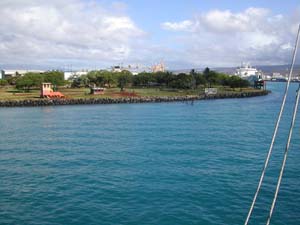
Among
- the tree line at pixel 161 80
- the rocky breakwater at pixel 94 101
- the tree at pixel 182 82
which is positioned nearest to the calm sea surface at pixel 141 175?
the rocky breakwater at pixel 94 101

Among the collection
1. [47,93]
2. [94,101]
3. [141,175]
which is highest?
[47,93]

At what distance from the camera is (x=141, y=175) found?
29.7m

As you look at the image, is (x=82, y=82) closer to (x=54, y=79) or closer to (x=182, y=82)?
(x=54, y=79)

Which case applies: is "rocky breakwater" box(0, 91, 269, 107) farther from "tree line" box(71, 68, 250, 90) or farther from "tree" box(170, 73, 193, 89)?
"tree line" box(71, 68, 250, 90)

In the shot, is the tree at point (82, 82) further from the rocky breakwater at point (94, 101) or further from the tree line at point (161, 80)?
the rocky breakwater at point (94, 101)

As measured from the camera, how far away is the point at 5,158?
36.3 m

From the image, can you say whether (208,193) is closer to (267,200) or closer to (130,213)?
(267,200)

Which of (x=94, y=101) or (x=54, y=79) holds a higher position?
(x=54, y=79)

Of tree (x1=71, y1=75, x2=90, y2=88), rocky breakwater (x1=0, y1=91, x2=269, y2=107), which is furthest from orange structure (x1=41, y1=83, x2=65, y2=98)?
tree (x1=71, y1=75, x2=90, y2=88)

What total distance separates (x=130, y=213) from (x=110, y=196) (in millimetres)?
3116

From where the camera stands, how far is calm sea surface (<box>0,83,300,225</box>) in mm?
21781

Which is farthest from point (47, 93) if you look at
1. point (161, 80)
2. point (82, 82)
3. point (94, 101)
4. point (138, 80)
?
point (161, 80)

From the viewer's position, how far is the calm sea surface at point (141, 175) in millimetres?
21781

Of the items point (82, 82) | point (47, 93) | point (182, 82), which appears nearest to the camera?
point (47, 93)
